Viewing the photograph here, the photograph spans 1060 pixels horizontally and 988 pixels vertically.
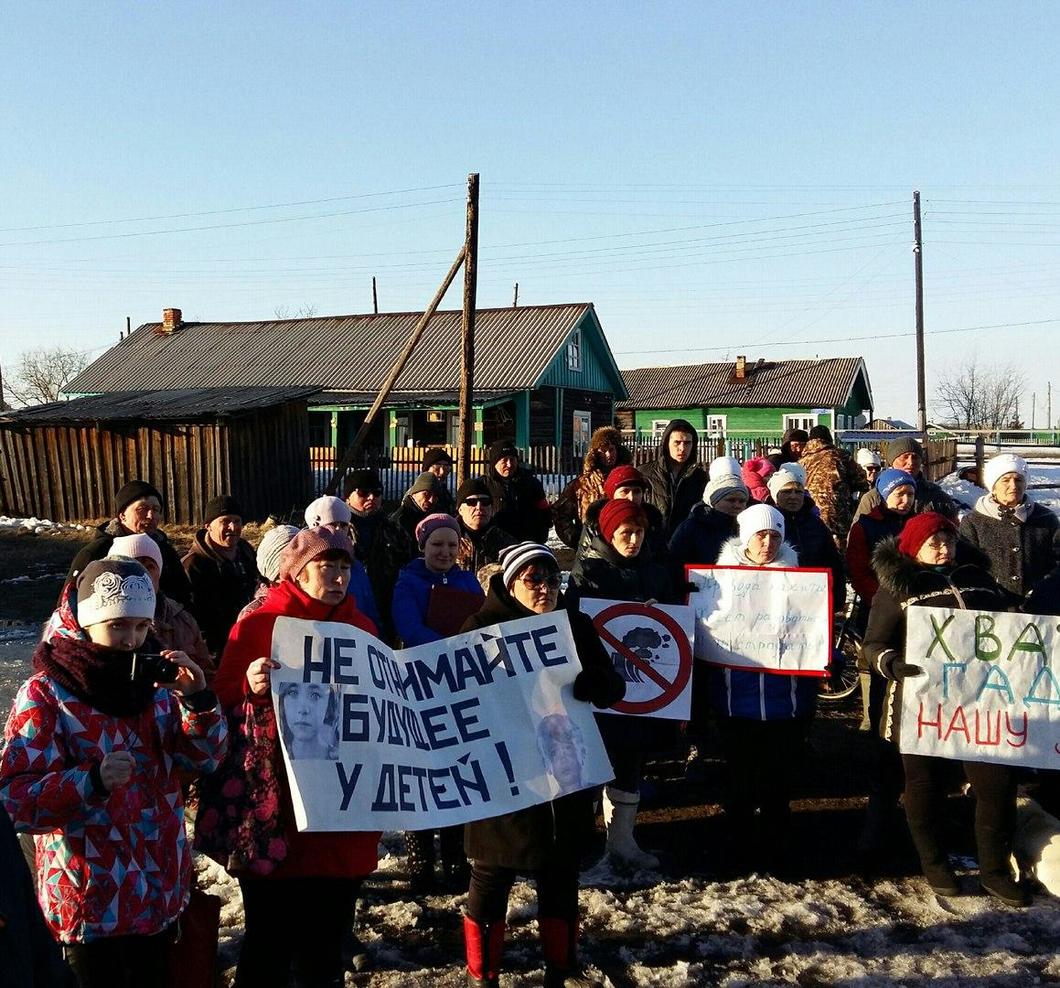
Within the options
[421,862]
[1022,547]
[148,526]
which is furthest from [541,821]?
[1022,547]

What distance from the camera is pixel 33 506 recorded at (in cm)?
2427

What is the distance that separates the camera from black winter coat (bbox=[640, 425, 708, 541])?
778 cm

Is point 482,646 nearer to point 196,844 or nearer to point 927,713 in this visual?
point 196,844

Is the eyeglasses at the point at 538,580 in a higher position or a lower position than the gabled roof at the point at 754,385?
lower

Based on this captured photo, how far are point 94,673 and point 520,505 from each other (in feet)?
17.6

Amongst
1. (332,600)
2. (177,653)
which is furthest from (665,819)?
(177,653)

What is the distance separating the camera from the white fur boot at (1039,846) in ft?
16.2

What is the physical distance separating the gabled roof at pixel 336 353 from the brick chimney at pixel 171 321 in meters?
0.30

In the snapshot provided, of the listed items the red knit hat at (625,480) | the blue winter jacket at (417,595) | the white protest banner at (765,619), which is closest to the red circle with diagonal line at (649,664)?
the white protest banner at (765,619)

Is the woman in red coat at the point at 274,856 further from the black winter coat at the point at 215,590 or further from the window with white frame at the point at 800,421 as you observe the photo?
the window with white frame at the point at 800,421

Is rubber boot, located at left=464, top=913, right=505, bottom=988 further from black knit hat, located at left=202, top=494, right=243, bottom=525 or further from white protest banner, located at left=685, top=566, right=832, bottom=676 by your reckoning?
black knit hat, located at left=202, top=494, right=243, bottom=525

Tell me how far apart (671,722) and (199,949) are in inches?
112

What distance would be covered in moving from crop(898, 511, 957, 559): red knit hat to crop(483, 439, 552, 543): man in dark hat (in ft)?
11.4

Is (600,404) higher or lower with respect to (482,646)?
higher
